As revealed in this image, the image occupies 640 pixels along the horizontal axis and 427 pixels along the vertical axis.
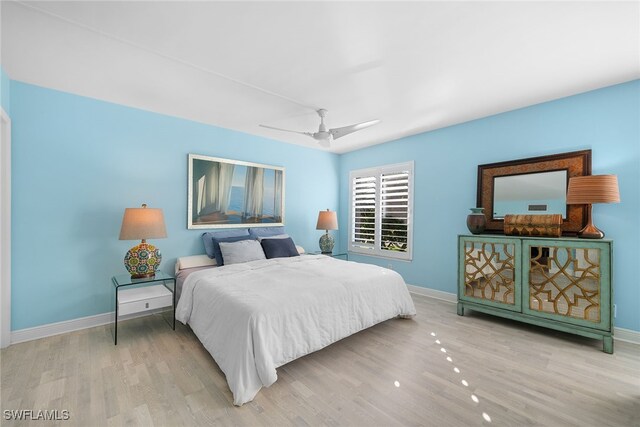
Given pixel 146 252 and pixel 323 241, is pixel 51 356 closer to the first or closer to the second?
pixel 146 252

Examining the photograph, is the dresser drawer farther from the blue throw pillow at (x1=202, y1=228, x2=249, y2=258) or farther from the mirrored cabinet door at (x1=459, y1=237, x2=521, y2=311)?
the mirrored cabinet door at (x1=459, y1=237, x2=521, y2=311)

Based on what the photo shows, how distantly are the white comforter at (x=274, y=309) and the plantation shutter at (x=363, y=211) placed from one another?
1.85m

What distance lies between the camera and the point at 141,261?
9.71 feet

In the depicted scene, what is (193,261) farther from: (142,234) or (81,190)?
(81,190)

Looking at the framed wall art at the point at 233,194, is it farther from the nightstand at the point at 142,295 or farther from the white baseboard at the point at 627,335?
the white baseboard at the point at 627,335

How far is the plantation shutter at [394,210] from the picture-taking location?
15.1 ft

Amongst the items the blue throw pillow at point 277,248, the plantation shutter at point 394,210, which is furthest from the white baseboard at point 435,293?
the blue throw pillow at point 277,248

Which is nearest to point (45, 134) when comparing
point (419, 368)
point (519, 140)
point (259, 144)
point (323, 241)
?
point (259, 144)

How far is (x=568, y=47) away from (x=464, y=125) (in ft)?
5.85

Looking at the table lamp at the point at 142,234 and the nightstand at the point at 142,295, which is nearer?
the nightstand at the point at 142,295

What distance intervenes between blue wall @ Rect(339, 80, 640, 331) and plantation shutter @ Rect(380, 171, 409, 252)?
23 cm

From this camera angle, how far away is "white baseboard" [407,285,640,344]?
266 cm

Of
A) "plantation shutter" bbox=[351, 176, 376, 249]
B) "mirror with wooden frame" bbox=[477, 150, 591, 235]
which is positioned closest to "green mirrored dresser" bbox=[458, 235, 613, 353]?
"mirror with wooden frame" bbox=[477, 150, 591, 235]

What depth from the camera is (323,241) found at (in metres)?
4.89
